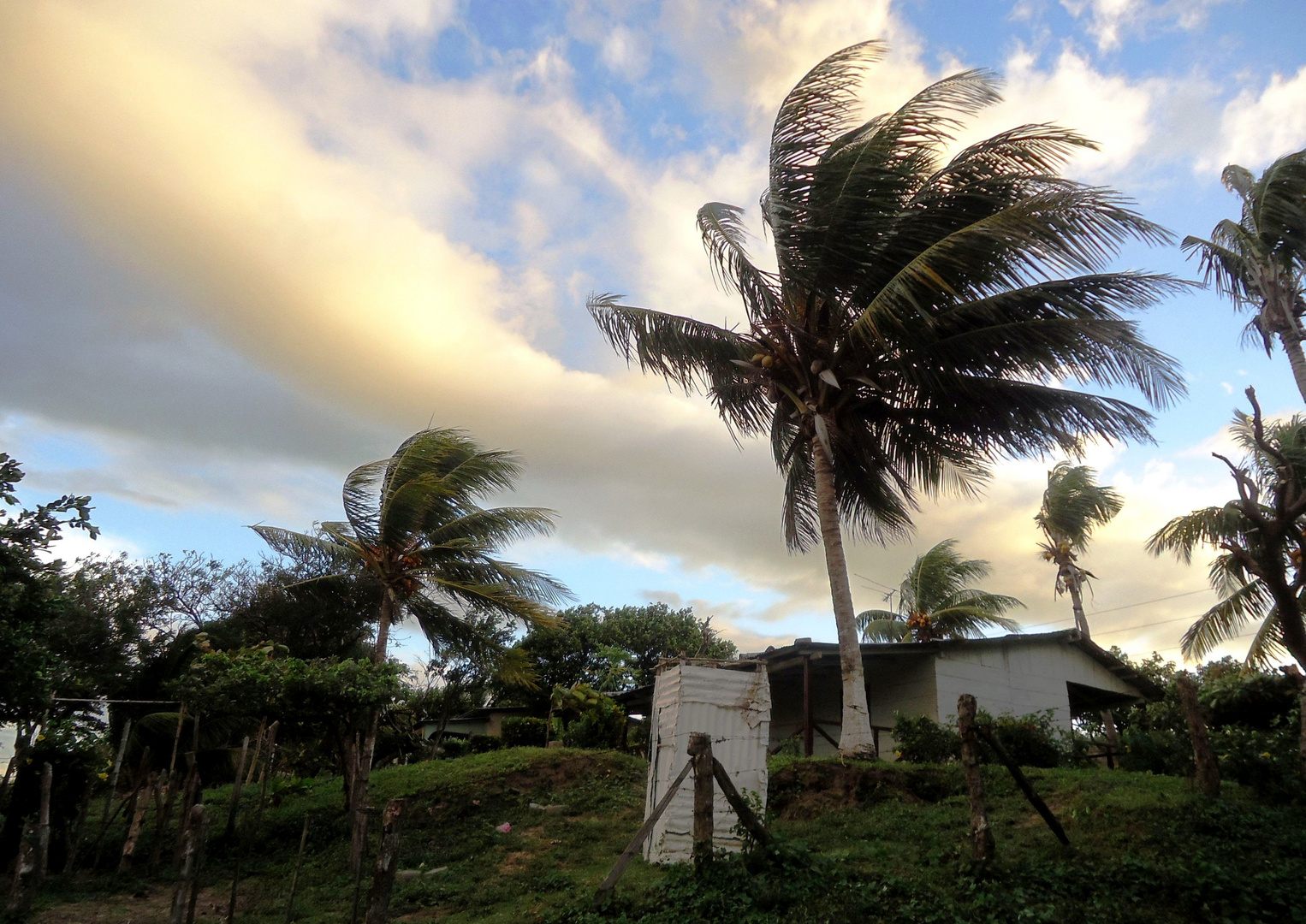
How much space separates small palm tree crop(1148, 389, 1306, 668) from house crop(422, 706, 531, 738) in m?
20.0

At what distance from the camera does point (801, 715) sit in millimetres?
21484

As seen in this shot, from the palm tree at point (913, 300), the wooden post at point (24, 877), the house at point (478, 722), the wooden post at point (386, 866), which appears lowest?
the wooden post at point (24, 877)

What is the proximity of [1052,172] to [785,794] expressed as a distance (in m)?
10.6

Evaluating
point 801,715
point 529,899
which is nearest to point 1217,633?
point 801,715

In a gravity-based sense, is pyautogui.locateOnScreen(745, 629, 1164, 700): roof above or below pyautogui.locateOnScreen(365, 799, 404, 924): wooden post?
above

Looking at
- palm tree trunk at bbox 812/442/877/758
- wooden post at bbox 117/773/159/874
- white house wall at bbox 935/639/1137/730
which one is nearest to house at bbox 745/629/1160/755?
white house wall at bbox 935/639/1137/730

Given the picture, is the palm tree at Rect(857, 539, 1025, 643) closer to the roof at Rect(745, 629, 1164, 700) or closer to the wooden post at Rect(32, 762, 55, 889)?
the roof at Rect(745, 629, 1164, 700)

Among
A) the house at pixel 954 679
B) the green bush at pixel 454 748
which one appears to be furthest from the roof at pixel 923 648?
the green bush at pixel 454 748

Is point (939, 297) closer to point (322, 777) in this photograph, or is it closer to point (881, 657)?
point (881, 657)

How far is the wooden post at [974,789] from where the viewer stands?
307 inches

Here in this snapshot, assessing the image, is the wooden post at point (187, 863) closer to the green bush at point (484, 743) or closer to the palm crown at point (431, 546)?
the palm crown at point (431, 546)

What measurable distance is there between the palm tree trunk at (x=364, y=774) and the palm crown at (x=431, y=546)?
110 millimetres

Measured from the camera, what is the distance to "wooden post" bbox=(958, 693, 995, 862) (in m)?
7.81

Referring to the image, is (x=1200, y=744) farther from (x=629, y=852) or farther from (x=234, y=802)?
(x=234, y=802)
